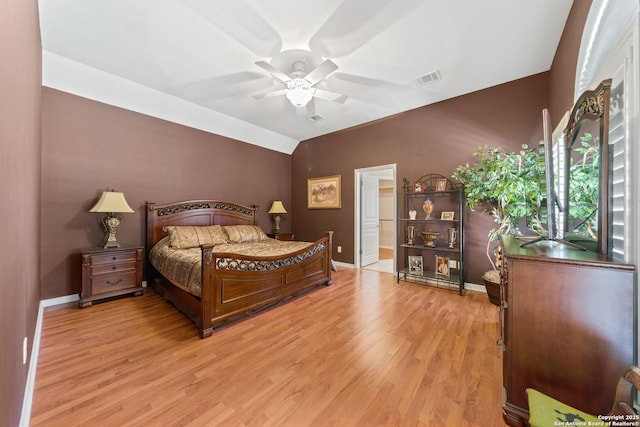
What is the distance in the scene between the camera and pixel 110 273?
291 cm

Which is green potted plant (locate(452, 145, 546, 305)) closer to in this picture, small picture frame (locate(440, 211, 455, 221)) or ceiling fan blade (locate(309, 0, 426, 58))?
small picture frame (locate(440, 211, 455, 221))

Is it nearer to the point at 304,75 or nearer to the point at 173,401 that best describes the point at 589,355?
the point at 173,401

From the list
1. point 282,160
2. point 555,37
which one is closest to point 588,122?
point 555,37

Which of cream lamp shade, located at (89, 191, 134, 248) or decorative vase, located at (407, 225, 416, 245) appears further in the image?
decorative vase, located at (407, 225, 416, 245)

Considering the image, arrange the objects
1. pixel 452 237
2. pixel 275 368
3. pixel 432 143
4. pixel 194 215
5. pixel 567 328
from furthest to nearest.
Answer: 1. pixel 194 215
2. pixel 432 143
3. pixel 452 237
4. pixel 275 368
5. pixel 567 328

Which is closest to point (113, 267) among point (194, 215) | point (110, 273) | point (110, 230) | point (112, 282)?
point (110, 273)

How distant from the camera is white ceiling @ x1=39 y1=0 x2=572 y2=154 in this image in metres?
1.96

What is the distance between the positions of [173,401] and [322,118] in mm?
4185

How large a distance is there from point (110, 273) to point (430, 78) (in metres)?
4.71

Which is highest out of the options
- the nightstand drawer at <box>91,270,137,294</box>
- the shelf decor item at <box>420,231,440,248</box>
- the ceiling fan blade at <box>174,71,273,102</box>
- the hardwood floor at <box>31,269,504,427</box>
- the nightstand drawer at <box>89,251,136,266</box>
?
the ceiling fan blade at <box>174,71,273,102</box>

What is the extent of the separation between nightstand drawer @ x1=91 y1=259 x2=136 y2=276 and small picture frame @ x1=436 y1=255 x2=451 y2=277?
14.2 ft

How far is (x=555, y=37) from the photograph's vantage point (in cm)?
231

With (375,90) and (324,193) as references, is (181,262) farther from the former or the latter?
(375,90)

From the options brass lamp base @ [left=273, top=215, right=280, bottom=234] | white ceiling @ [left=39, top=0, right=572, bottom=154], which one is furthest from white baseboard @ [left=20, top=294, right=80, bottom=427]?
brass lamp base @ [left=273, top=215, right=280, bottom=234]
